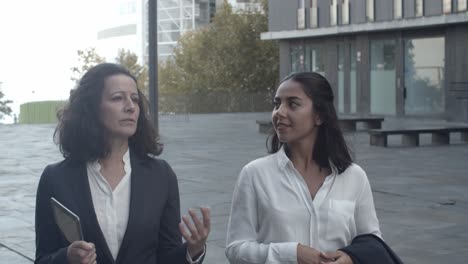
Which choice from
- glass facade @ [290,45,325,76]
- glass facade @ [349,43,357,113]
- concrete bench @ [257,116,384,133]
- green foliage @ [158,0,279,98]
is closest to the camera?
concrete bench @ [257,116,384,133]

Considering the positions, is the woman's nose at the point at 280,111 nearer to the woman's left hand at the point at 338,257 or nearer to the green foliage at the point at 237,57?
the woman's left hand at the point at 338,257

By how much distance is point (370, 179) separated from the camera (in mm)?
14578

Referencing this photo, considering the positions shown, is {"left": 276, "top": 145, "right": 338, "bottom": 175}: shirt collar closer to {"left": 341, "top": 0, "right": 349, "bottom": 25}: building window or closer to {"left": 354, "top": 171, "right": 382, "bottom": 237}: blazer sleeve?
{"left": 354, "top": 171, "right": 382, "bottom": 237}: blazer sleeve

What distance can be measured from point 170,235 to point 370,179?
11.2 meters

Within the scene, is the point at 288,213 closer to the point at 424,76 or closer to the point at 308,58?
the point at 424,76

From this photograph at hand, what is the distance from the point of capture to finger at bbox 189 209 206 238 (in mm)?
3301

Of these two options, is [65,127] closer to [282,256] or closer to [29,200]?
[282,256]

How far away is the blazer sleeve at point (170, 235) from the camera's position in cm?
363

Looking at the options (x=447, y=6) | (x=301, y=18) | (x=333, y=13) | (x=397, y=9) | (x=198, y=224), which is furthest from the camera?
(x=301, y=18)

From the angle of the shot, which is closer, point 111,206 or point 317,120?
point 111,206

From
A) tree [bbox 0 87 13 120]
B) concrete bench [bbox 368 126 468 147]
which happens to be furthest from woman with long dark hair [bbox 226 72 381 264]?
tree [bbox 0 87 13 120]

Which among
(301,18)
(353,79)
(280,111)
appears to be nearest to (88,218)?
(280,111)

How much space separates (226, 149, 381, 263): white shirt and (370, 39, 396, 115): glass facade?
32051mm

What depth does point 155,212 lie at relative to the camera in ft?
11.8
